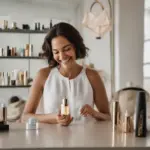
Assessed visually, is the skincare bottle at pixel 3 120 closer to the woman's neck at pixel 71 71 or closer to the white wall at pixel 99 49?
the woman's neck at pixel 71 71

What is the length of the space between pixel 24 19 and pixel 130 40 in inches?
83.5

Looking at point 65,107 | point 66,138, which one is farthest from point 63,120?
point 66,138

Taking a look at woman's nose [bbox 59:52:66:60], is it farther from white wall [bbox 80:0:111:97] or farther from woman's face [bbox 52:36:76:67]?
white wall [bbox 80:0:111:97]

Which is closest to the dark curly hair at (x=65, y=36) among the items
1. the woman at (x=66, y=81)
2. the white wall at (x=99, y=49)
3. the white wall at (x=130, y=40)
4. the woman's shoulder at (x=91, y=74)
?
the woman at (x=66, y=81)

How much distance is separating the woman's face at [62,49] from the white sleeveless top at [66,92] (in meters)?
0.14

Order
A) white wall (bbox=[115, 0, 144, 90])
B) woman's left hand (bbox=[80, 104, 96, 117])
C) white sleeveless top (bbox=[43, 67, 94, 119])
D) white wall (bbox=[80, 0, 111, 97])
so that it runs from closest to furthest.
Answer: woman's left hand (bbox=[80, 104, 96, 117]) → white sleeveless top (bbox=[43, 67, 94, 119]) → white wall (bbox=[115, 0, 144, 90]) → white wall (bbox=[80, 0, 111, 97])

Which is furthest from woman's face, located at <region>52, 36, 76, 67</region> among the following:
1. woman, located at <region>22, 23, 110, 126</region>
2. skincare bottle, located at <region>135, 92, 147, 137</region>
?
skincare bottle, located at <region>135, 92, 147, 137</region>

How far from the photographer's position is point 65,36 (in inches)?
63.1

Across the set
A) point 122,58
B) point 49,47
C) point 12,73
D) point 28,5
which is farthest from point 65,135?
point 28,5

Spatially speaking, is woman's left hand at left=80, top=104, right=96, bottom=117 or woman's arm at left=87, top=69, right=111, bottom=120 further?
woman's arm at left=87, top=69, right=111, bottom=120

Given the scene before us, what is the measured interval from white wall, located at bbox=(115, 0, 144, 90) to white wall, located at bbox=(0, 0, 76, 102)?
1595 mm

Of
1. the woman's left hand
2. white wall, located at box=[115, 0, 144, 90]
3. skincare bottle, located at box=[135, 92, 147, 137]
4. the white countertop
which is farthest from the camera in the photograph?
white wall, located at box=[115, 0, 144, 90]

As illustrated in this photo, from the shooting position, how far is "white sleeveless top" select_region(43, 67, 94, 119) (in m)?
1.67

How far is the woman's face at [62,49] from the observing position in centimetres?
158
